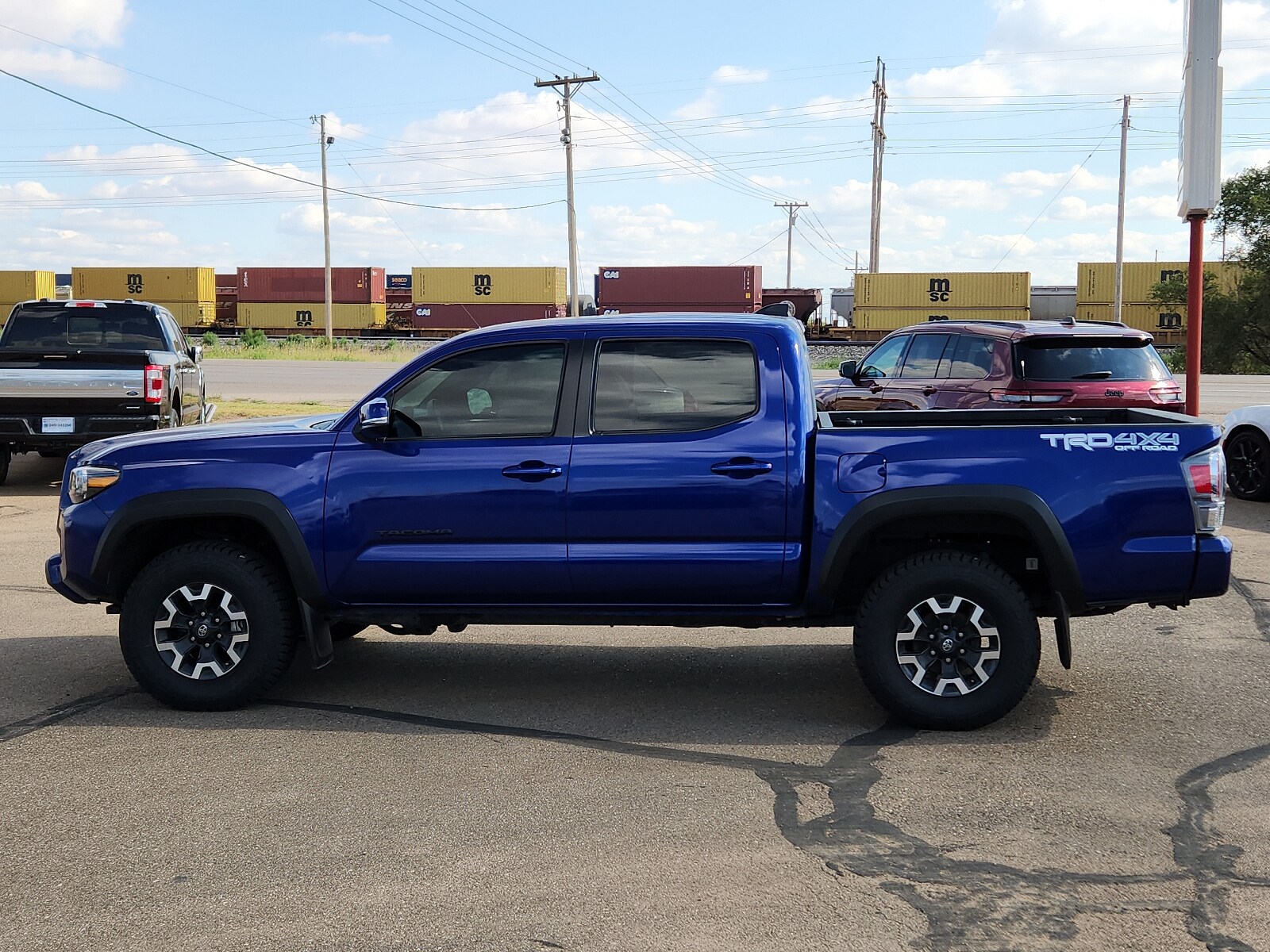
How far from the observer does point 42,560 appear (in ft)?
33.4

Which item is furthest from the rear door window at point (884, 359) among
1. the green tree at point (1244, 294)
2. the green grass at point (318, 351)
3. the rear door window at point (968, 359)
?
the green tree at point (1244, 294)

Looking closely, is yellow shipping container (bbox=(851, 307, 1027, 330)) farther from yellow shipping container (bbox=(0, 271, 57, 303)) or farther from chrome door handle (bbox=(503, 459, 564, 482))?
chrome door handle (bbox=(503, 459, 564, 482))

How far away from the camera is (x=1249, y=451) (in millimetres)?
12898

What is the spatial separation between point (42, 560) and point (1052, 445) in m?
7.99

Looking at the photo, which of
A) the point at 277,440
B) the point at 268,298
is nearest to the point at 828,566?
the point at 277,440

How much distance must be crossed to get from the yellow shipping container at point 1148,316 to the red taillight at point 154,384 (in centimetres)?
5043

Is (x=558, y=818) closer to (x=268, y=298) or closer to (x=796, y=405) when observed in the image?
(x=796, y=405)

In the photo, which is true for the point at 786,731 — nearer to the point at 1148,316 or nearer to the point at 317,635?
the point at 317,635

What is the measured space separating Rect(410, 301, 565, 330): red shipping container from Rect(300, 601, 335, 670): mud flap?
201 feet

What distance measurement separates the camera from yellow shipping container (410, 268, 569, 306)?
67625 millimetres

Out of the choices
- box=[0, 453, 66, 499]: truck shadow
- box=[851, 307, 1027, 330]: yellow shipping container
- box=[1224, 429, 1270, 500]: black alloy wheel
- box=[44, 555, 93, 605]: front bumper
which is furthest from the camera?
box=[851, 307, 1027, 330]: yellow shipping container

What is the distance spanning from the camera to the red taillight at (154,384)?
43.6ft

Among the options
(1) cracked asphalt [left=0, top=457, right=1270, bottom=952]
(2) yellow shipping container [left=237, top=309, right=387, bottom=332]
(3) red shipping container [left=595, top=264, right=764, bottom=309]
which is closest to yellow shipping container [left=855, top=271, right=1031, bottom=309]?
(3) red shipping container [left=595, top=264, right=764, bottom=309]

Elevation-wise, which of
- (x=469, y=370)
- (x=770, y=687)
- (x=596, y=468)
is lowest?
(x=770, y=687)
